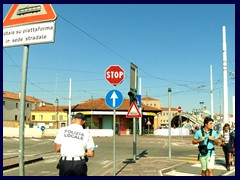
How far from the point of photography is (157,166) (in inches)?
463

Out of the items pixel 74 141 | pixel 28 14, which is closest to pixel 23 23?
pixel 28 14

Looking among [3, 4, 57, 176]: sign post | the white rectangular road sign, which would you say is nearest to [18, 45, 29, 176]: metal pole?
[3, 4, 57, 176]: sign post

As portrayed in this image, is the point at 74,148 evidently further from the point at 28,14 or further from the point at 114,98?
the point at 114,98

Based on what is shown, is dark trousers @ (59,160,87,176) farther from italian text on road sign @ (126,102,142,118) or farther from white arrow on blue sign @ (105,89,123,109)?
italian text on road sign @ (126,102,142,118)

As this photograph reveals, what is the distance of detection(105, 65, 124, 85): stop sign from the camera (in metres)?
9.77

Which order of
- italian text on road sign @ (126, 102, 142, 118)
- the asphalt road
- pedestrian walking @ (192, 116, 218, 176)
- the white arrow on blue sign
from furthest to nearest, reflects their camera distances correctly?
italian text on road sign @ (126, 102, 142, 118), the asphalt road, the white arrow on blue sign, pedestrian walking @ (192, 116, 218, 176)

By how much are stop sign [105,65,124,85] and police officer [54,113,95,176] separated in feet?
14.4

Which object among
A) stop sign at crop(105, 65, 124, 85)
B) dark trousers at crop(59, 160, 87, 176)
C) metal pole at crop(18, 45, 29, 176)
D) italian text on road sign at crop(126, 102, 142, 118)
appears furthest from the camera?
italian text on road sign at crop(126, 102, 142, 118)

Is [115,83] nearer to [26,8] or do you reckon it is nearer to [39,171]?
[39,171]

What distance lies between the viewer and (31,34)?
478 cm

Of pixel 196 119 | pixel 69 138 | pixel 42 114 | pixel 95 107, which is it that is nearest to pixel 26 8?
pixel 69 138

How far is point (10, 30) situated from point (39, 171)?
7.45 m

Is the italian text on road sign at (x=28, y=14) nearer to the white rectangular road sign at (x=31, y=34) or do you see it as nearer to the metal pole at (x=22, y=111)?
the white rectangular road sign at (x=31, y=34)

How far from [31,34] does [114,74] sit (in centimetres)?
512
